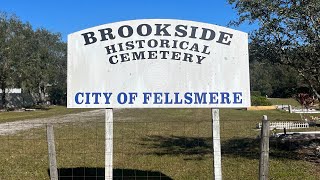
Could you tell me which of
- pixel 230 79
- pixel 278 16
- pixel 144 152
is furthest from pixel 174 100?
pixel 144 152

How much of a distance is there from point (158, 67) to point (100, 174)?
4.03 meters

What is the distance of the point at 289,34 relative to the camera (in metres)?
11.0

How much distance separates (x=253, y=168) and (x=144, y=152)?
3953mm

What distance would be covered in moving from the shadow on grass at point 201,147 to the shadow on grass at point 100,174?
2.69 m

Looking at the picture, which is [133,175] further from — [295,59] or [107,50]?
[295,59]

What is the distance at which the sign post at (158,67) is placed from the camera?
6.70 m

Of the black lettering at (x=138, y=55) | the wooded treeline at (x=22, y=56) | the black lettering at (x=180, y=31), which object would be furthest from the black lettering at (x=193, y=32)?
the wooded treeline at (x=22, y=56)

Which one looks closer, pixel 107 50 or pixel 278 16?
pixel 107 50

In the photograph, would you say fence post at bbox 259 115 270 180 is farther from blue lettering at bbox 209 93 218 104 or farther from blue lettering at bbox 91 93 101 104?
blue lettering at bbox 91 93 101 104

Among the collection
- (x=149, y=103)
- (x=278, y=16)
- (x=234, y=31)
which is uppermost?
(x=278, y=16)

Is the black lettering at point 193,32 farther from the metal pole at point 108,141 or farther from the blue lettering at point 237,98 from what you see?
the metal pole at point 108,141

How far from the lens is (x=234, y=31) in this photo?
679 cm

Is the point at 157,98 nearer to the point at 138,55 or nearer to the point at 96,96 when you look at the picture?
the point at 138,55

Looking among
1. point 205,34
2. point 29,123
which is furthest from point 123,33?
point 29,123
